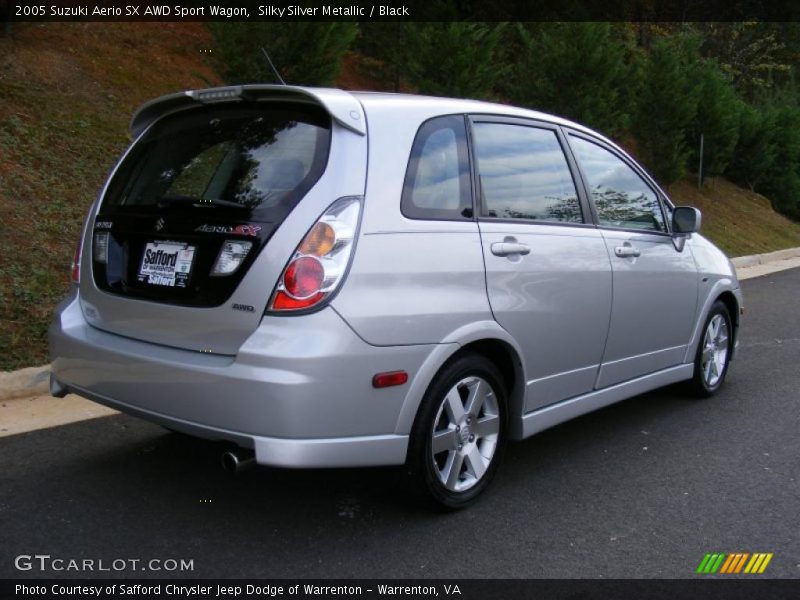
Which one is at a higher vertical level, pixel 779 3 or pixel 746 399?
pixel 779 3

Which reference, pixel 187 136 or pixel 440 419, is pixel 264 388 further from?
pixel 187 136

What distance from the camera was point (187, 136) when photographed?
3.67 m

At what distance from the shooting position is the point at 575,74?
566 inches

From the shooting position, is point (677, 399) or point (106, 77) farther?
point (106, 77)

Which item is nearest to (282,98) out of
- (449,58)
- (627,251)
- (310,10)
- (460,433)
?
(460,433)

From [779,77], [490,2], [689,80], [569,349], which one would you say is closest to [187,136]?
[569,349]

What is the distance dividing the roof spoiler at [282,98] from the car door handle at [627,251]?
1806 millimetres

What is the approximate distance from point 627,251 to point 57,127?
690 centimetres

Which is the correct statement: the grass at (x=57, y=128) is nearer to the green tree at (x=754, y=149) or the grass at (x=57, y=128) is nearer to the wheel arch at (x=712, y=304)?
the wheel arch at (x=712, y=304)

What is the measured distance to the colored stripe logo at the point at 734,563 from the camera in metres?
3.15

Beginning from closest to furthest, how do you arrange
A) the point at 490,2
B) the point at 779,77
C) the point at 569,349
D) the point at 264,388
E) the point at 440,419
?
the point at 264,388 < the point at 440,419 < the point at 569,349 < the point at 490,2 < the point at 779,77

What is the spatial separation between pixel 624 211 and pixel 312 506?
2454 mm

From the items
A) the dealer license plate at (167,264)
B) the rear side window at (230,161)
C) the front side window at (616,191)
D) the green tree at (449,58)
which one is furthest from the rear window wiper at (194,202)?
the green tree at (449,58)

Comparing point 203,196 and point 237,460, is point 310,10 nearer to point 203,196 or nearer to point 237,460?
point 203,196
